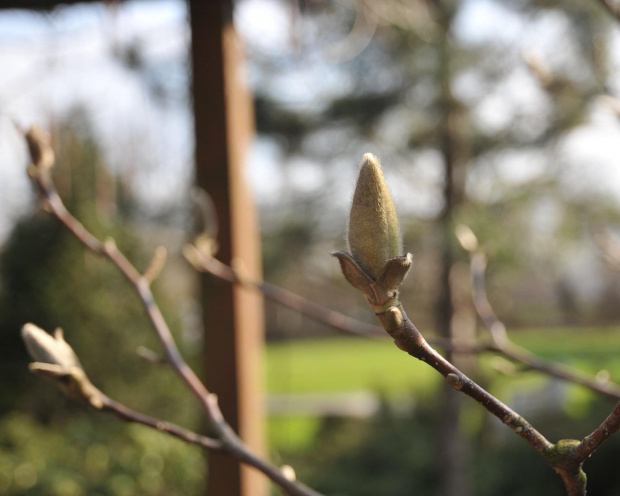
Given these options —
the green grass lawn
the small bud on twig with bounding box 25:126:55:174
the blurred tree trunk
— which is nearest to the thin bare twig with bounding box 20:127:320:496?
the small bud on twig with bounding box 25:126:55:174

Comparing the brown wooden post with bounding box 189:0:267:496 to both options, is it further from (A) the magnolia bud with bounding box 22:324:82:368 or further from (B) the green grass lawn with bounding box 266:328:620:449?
(B) the green grass lawn with bounding box 266:328:620:449

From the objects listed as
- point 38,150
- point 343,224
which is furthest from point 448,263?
point 38,150

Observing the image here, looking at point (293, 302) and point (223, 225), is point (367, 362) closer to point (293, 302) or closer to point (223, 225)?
point (223, 225)

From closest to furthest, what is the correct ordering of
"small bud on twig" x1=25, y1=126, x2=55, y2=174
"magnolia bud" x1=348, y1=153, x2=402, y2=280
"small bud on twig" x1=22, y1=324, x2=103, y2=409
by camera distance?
"magnolia bud" x1=348, y1=153, x2=402, y2=280 → "small bud on twig" x1=22, y1=324, x2=103, y2=409 → "small bud on twig" x1=25, y1=126, x2=55, y2=174

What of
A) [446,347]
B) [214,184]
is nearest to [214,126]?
[214,184]

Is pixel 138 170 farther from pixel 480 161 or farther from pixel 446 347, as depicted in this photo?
pixel 446 347
